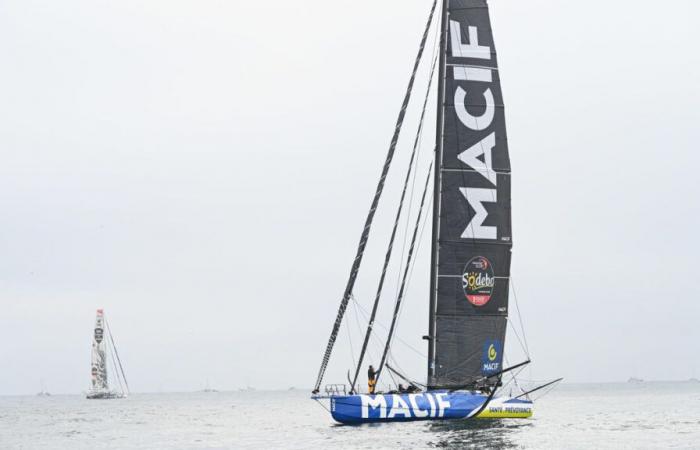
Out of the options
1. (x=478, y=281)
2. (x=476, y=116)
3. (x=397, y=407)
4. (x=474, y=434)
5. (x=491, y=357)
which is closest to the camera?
(x=474, y=434)

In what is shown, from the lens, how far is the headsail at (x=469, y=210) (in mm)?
34406

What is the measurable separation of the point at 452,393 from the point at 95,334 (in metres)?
104

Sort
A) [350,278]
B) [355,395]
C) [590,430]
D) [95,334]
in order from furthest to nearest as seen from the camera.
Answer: [95,334] < [590,430] < [350,278] < [355,395]

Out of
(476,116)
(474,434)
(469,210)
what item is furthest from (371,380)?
(476,116)

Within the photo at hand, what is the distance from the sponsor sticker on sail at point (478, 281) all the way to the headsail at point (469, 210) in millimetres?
36

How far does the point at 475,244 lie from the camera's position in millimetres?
34844

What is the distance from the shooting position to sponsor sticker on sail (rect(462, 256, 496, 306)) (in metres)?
34.7

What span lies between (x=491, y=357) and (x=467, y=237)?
448 cm

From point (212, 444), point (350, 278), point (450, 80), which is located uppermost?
point (450, 80)

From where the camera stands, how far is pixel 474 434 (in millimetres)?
31188

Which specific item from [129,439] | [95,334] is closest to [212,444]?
[129,439]

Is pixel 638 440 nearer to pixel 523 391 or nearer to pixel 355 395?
pixel 523 391

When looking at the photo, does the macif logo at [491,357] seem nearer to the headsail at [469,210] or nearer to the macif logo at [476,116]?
the headsail at [469,210]

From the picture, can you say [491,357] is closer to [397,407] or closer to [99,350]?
[397,407]
